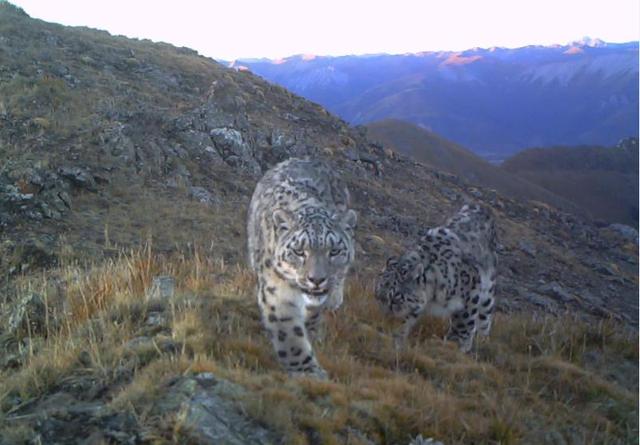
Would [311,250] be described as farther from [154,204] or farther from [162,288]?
[154,204]

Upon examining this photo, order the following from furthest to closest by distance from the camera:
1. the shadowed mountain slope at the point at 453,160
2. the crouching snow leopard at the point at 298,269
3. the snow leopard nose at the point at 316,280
→ the shadowed mountain slope at the point at 453,160 → the crouching snow leopard at the point at 298,269 → the snow leopard nose at the point at 316,280

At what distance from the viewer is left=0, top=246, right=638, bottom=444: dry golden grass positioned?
16.8 ft

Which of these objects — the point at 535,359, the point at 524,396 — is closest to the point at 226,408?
the point at 524,396

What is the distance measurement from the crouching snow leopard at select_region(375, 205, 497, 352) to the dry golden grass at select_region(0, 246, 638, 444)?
294 mm

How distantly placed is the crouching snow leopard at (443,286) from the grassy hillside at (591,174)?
189 ft

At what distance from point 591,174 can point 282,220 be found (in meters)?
77.9

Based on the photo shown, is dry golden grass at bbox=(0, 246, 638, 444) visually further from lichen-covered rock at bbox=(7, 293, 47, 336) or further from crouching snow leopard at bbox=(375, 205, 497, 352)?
crouching snow leopard at bbox=(375, 205, 497, 352)

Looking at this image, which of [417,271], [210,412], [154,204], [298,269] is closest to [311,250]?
[298,269]

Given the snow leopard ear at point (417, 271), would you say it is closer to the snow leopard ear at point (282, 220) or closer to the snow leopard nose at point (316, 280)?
the snow leopard ear at point (282, 220)

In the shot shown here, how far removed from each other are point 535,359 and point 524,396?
129 cm

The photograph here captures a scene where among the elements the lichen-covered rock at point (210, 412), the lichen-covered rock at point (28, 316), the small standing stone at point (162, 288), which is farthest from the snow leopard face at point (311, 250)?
the lichen-covered rock at point (28, 316)

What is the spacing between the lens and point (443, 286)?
9070 millimetres

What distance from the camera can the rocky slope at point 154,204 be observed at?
5930mm

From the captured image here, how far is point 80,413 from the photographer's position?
4652 mm
